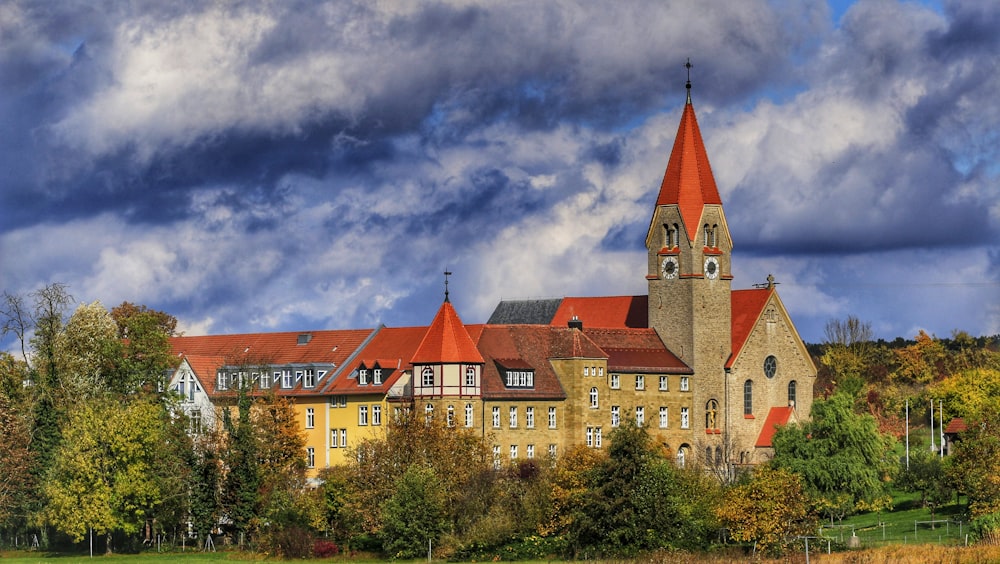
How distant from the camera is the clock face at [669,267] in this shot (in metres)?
112

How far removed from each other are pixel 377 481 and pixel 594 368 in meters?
24.4

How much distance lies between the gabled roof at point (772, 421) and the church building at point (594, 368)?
5.5 inches

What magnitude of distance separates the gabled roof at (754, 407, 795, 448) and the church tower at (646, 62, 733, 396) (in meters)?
3.65

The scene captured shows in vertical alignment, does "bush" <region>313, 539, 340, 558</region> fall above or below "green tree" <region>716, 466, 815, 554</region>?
below

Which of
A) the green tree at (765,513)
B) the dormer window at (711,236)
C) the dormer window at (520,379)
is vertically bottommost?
the green tree at (765,513)

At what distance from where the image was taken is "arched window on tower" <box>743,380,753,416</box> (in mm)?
111938

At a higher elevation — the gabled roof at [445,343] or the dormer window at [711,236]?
the dormer window at [711,236]

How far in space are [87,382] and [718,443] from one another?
38.5 metres

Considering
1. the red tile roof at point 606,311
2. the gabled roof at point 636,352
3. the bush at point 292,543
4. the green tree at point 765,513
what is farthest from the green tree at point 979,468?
the red tile roof at point 606,311

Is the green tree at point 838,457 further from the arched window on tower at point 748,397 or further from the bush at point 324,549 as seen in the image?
the bush at point 324,549

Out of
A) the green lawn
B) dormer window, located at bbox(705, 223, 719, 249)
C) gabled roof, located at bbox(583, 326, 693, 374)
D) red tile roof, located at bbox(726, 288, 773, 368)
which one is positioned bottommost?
the green lawn

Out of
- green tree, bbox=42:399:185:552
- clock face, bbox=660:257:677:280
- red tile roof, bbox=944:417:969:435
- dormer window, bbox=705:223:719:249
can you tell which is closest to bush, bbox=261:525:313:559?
green tree, bbox=42:399:185:552

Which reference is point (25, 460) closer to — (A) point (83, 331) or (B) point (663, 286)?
(A) point (83, 331)

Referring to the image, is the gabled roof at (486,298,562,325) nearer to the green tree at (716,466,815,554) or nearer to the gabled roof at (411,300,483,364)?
the gabled roof at (411,300,483,364)
